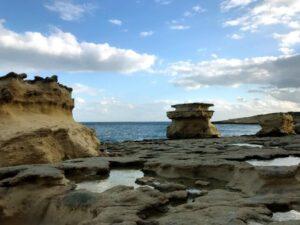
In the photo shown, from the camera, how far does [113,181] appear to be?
440 inches

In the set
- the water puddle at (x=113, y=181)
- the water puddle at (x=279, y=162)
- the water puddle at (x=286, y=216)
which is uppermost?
the water puddle at (x=279, y=162)

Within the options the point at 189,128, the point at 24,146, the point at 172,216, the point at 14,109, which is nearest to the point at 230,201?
the point at 172,216

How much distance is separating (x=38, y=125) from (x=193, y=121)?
72.0 feet

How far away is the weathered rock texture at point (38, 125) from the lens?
1346 cm

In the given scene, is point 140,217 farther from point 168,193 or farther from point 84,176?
point 84,176

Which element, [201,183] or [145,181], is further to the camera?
[145,181]

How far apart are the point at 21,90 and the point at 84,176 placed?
571 cm

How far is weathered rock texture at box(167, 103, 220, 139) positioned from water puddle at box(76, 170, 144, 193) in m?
22.3

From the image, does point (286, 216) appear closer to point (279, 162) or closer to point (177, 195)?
point (177, 195)

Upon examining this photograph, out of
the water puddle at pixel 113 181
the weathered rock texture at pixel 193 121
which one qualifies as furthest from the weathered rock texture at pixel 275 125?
the water puddle at pixel 113 181

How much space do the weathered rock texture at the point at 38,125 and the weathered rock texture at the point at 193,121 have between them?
57.3 feet

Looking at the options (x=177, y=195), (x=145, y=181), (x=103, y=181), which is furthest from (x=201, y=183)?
(x=103, y=181)

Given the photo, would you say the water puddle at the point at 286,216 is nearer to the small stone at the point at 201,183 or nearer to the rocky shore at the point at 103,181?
the rocky shore at the point at 103,181

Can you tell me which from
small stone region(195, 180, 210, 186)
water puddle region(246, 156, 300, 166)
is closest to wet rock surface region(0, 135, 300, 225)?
small stone region(195, 180, 210, 186)
